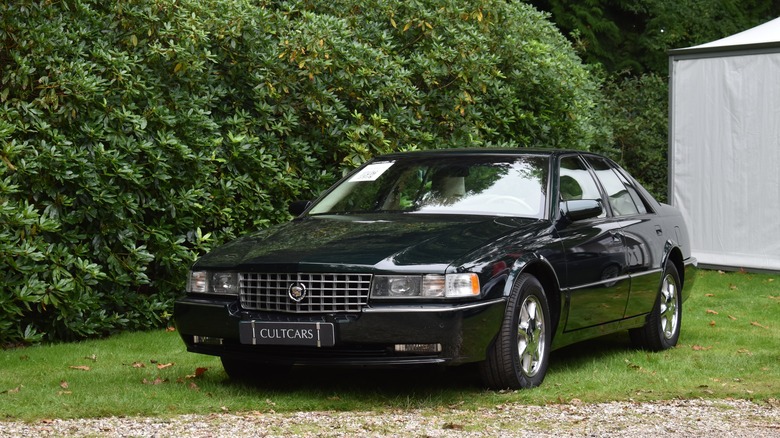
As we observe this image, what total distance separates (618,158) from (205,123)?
10646mm

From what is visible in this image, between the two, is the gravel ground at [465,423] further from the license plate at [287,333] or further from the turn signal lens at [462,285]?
the turn signal lens at [462,285]

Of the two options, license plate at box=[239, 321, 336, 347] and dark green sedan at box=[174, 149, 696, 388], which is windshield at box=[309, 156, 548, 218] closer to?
dark green sedan at box=[174, 149, 696, 388]

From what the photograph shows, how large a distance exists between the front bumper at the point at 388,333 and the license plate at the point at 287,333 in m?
0.02

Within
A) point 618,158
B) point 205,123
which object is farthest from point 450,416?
point 618,158

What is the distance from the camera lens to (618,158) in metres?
19.9

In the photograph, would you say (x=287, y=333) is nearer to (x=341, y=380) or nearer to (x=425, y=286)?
(x=425, y=286)

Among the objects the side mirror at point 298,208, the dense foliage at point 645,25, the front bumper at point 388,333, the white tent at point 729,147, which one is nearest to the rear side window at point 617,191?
the side mirror at point 298,208

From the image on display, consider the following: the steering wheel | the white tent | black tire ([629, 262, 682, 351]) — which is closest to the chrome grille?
the steering wheel

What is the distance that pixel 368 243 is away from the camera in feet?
23.4

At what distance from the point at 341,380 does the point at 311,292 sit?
1136 millimetres

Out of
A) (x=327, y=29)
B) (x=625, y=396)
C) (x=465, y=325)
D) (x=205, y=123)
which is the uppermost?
(x=327, y=29)

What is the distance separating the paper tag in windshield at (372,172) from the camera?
8523 millimetres

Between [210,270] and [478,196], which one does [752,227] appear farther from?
[210,270]

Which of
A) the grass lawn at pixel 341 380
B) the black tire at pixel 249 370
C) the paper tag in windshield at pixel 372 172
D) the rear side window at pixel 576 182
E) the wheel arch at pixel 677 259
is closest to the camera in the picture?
the grass lawn at pixel 341 380
